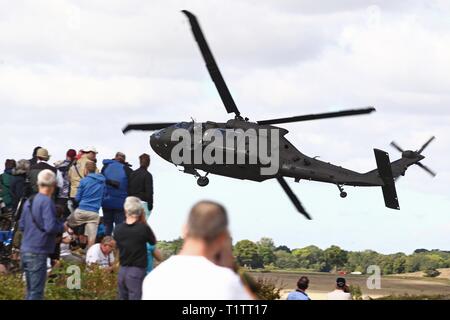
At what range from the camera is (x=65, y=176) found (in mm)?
20047

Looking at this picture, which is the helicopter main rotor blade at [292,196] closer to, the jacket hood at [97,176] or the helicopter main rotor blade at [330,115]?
the helicopter main rotor blade at [330,115]

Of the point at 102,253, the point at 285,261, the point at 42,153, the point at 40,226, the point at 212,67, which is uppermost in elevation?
the point at 212,67

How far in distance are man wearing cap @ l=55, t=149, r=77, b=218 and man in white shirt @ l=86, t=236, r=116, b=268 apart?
8.95 ft

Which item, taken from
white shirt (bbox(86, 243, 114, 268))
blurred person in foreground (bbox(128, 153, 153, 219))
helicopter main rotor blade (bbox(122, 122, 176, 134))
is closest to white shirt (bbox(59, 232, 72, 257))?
white shirt (bbox(86, 243, 114, 268))

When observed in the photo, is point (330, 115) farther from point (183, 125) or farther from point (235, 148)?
point (183, 125)

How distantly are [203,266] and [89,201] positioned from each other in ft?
40.3

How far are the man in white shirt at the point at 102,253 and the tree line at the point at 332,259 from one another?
10.2 m

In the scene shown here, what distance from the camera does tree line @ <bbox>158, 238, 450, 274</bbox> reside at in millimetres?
30078

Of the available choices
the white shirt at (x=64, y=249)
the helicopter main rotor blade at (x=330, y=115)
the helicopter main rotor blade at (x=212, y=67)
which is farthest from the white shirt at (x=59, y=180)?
the helicopter main rotor blade at (x=330, y=115)

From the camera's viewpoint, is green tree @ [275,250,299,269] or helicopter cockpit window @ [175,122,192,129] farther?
green tree @ [275,250,299,269]

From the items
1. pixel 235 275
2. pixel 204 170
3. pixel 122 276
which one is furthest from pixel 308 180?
pixel 235 275

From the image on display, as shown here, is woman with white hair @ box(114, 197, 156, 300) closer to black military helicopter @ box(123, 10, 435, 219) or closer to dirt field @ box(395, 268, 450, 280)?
black military helicopter @ box(123, 10, 435, 219)

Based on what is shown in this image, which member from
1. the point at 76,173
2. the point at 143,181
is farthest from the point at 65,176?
the point at 143,181
